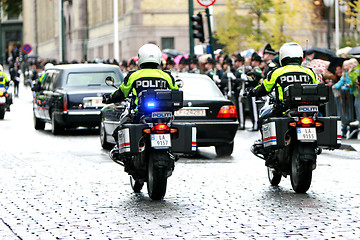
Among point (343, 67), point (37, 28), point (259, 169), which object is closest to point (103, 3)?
point (37, 28)

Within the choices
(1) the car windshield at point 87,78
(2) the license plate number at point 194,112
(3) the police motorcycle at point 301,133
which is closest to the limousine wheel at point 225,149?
(2) the license plate number at point 194,112

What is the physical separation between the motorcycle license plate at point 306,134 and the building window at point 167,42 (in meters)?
54.8

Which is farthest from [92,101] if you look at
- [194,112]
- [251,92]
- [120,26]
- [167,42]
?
[120,26]

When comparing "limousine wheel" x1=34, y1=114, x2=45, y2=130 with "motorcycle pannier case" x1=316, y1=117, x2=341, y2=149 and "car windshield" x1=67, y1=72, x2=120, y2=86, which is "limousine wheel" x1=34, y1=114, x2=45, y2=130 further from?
"motorcycle pannier case" x1=316, y1=117, x2=341, y2=149

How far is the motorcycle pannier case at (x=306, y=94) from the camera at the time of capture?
10797 millimetres

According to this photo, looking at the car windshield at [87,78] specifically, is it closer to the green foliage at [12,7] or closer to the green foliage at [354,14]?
the green foliage at [354,14]

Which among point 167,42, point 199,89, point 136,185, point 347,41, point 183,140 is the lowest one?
point 136,185

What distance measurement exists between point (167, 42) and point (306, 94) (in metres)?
55.1

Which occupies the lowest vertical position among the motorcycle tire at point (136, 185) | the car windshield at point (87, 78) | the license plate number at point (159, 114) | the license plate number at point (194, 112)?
the motorcycle tire at point (136, 185)

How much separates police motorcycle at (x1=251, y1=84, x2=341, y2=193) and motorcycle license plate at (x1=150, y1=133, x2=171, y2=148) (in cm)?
134

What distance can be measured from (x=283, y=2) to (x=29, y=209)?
136 ft

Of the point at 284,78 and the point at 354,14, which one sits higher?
the point at 354,14

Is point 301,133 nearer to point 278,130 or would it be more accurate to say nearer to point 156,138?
point 278,130

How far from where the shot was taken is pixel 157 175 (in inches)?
409
